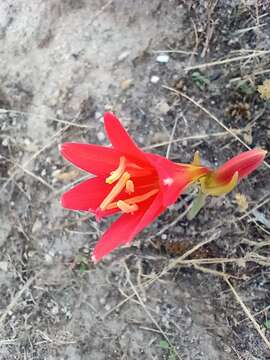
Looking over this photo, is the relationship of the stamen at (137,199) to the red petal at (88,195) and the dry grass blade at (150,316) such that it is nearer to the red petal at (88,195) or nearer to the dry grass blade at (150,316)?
the red petal at (88,195)

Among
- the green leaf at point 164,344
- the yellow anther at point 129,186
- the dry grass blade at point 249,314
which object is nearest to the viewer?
the yellow anther at point 129,186

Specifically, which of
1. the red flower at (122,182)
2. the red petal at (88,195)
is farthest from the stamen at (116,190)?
the red petal at (88,195)

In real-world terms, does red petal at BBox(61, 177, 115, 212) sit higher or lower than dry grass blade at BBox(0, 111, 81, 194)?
higher

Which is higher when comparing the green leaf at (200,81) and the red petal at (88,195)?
the red petal at (88,195)

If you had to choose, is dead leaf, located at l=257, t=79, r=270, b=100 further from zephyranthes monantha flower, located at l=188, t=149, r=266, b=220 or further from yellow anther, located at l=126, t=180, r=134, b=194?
yellow anther, located at l=126, t=180, r=134, b=194

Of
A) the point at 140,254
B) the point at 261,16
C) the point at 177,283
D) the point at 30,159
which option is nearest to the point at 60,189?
the point at 30,159

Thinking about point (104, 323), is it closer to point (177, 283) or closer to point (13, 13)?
point (177, 283)

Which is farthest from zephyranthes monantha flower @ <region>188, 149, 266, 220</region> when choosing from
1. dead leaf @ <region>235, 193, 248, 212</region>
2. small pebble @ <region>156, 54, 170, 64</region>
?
small pebble @ <region>156, 54, 170, 64</region>
